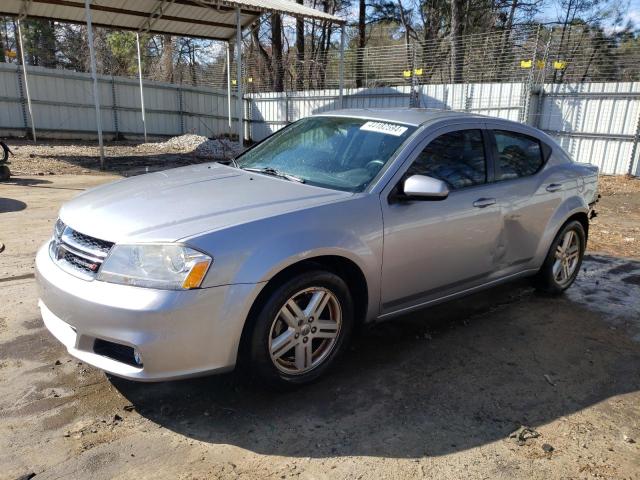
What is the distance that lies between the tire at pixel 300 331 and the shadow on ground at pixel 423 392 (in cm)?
18

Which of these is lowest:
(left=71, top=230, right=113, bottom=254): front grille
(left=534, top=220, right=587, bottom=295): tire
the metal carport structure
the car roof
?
(left=534, top=220, right=587, bottom=295): tire

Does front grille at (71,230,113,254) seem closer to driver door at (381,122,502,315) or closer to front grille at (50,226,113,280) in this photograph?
front grille at (50,226,113,280)

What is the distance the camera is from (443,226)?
350cm

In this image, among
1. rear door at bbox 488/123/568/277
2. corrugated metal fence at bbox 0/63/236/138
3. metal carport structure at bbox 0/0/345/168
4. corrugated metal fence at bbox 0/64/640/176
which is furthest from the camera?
corrugated metal fence at bbox 0/63/236/138

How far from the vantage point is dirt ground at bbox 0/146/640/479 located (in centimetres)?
247

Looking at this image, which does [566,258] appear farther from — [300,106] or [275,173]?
[300,106]

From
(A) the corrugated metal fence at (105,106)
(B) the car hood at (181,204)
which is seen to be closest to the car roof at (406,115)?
(B) the car hood at (181,204)

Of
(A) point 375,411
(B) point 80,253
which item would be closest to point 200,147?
(B) point 80,253

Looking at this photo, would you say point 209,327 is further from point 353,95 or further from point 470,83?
point 353,95

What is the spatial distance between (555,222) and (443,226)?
1610 millimetres

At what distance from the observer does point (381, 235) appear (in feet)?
10.4

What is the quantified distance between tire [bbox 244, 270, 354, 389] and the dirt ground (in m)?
0.18

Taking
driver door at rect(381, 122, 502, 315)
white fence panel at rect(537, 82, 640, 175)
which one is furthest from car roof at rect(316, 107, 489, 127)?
white fence panel at rect(537, 82, 640, 175)

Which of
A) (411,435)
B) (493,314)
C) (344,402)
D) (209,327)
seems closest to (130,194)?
(209,327)
